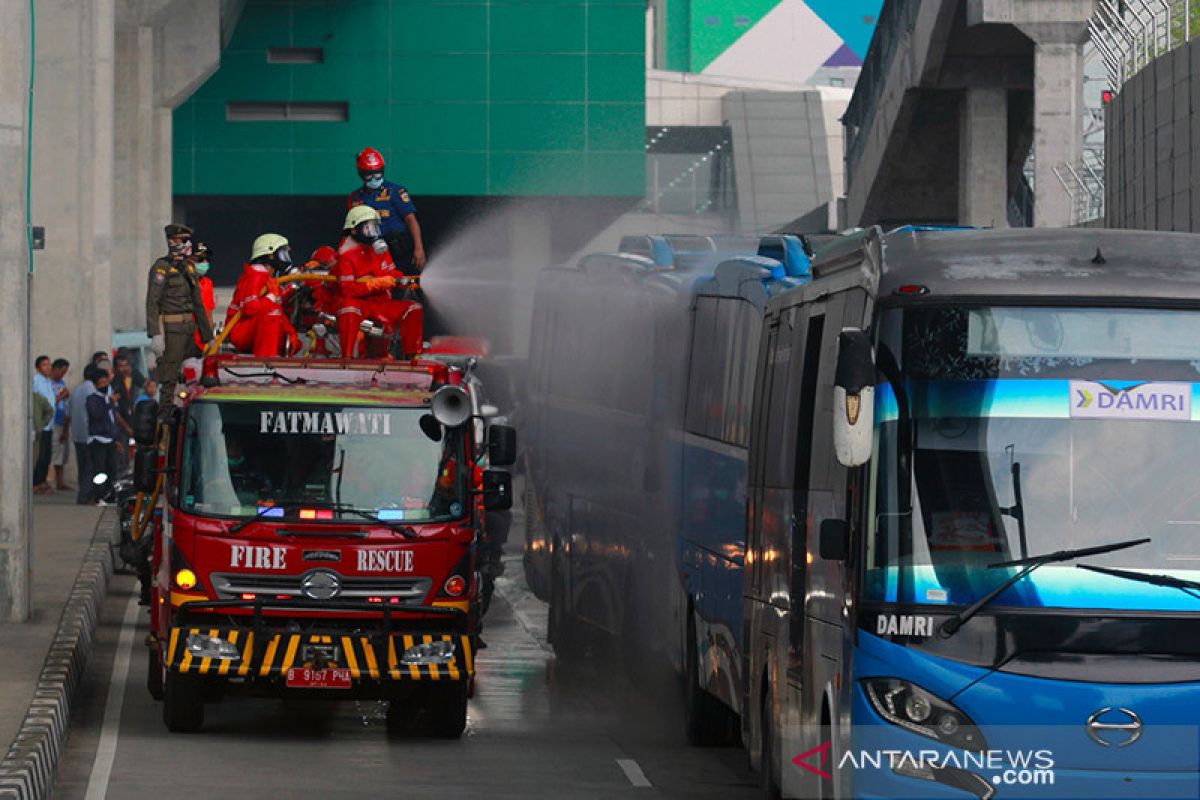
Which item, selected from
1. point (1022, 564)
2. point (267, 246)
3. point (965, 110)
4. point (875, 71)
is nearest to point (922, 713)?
point (1022, 564)

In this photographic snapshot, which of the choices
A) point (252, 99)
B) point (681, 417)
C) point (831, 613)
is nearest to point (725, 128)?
point (252, 99)

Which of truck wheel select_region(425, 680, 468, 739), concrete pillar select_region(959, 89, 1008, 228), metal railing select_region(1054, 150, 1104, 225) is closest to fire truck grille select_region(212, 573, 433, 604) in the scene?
truck wheel select_region(425, 680, 468, 739)

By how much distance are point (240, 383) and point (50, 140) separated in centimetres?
2611

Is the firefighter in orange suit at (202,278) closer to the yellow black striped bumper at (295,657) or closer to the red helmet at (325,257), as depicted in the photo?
the red helmet at (325,257)

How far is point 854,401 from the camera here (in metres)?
9.85

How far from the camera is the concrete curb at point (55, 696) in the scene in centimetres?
1264

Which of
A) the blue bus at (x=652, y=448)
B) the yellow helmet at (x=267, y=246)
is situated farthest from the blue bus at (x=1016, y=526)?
the yellow helmet at (x=267, y=246)

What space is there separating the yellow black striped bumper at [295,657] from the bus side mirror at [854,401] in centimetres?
663

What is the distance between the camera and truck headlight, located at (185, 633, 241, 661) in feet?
52.0

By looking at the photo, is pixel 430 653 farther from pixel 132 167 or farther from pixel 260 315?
pixel 132 167

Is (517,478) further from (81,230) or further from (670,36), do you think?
(670,36)

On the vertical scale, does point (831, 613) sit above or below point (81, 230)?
below

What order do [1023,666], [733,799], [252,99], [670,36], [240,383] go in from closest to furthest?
[1023,666], [733,799], [240,383], [252,99], [670,36]

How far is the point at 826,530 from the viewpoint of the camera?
33.6 feet
